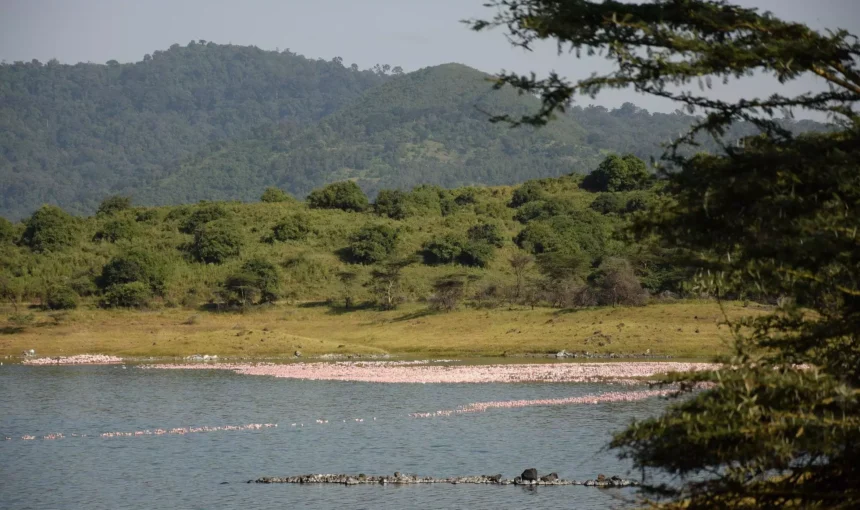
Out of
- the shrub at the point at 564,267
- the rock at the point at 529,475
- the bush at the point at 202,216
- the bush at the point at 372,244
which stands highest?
the bush at the point at 202,216

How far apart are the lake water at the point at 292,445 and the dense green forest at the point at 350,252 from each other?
23249mm

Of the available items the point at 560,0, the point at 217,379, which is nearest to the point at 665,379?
the point at 560,0

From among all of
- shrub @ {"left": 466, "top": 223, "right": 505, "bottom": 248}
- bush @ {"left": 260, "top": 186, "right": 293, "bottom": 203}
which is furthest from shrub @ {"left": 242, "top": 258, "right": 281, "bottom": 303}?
bush @ {"left": 260, "top": 186, "right": 293, "bottom": 203}

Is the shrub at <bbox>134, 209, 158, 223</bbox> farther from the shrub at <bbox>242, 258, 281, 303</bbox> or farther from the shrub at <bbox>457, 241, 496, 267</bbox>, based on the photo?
the shrub at <bbox>457, 241, 496, 267</bbox>

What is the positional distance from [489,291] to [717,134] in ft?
188

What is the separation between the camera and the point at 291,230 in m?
91.1

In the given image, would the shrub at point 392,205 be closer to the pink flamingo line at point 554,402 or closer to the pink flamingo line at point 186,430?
the pink flamingo line at point 554,402

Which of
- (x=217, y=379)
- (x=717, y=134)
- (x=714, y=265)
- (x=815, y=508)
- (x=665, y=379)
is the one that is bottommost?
(x=217, y=379)

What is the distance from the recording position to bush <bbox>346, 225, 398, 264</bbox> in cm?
8388

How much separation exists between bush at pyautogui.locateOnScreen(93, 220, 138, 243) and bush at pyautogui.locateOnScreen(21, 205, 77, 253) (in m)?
2.22

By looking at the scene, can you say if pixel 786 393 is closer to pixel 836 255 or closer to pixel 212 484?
pixel 836 255

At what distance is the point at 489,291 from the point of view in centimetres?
6925

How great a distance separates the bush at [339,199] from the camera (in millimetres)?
108188

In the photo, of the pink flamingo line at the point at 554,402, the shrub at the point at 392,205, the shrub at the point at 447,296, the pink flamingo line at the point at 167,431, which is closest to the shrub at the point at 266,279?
the shrub at the point at 447,296
